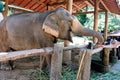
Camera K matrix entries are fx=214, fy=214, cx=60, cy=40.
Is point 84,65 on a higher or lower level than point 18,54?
lower

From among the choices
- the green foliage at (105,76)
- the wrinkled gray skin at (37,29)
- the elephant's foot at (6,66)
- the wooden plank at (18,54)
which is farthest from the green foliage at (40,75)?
the wooden plank at (18,54)

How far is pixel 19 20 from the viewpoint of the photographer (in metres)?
5.23

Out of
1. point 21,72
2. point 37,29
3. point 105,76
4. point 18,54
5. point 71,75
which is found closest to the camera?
point 18,54

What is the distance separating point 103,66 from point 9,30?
2566mm

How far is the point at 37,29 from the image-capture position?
470cm

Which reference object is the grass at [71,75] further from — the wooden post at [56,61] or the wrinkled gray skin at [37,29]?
the wooden post at [56,61]

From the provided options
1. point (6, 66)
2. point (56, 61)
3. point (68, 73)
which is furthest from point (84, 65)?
point (6, 66)

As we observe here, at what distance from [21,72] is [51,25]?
1.51 meters

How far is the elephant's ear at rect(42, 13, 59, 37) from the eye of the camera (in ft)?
13.5

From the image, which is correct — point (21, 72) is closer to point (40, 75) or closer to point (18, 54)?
point (40, 75)

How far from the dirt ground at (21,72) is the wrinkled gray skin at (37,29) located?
554 mm

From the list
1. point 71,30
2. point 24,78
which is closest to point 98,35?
point 71,30

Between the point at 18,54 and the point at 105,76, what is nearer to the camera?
the point at 18,54

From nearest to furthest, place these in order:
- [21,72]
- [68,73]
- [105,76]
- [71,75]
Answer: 1. [71,75]
2. [68,73]
3. [21,72]
4. [105,76]
